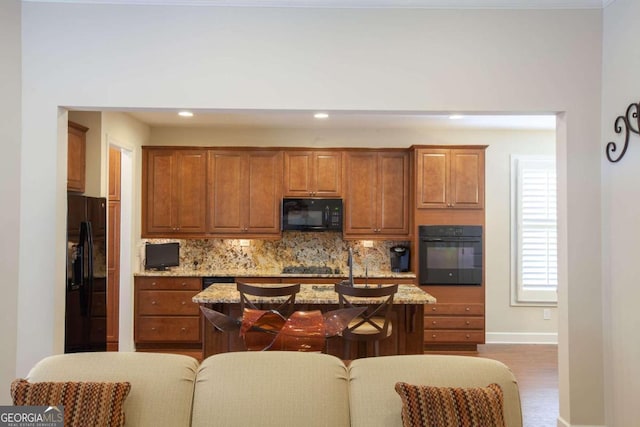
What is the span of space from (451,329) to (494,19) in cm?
340

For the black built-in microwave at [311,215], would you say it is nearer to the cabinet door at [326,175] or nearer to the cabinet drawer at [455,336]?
the cabinet door at [326,175]

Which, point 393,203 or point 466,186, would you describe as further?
point 393,203

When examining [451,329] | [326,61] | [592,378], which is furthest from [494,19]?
[451,329]

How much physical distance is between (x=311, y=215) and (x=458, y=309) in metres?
2.04

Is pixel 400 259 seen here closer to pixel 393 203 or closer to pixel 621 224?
pixel 393 203

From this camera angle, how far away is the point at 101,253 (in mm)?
3705

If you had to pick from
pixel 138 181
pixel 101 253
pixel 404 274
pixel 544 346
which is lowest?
pixel 544 346

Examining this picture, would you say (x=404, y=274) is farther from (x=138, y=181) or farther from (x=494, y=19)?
(x=138, y=181)

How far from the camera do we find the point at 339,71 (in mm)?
2867

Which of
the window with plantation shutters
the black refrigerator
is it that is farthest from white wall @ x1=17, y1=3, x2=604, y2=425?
the window with plantation shutters

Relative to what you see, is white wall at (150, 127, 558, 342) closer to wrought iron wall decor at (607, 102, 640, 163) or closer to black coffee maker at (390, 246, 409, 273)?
black coffee maker at (390, 246, 409, 273)

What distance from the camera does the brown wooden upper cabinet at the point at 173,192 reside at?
529 cm

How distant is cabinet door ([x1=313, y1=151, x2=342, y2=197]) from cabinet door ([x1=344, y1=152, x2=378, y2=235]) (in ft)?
0.37

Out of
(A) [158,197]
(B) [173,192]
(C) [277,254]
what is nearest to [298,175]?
(C) [277,254]
